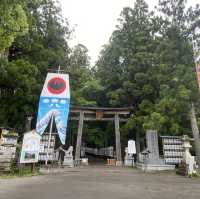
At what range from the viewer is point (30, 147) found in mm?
10297

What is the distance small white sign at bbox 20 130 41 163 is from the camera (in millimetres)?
10077

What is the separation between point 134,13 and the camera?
868 inches

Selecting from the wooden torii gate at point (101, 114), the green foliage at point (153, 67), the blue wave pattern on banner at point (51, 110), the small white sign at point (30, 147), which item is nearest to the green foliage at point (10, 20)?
the small white sign at point (30, 147)

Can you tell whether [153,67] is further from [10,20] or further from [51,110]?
[10,20]

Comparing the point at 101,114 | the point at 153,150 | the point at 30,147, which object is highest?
the point at 101,114

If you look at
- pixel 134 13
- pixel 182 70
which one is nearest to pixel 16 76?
pixel 182 70

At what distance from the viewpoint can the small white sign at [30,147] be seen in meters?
10.1

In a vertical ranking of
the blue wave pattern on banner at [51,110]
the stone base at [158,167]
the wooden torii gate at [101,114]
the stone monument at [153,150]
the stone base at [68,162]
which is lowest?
the stone base at [158,167]

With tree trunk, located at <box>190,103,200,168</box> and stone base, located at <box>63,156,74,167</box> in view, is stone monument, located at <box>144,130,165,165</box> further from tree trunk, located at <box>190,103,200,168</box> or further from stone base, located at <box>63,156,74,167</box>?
stone base, located at <box>63,156,74,167</box>

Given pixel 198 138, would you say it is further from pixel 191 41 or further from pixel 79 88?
pixel 79 88

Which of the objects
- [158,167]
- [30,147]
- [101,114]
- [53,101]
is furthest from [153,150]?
[30,147]

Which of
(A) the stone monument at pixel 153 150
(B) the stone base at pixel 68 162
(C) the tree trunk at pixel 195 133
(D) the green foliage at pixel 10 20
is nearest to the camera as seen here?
(D) the green foliage at pixel 10 20

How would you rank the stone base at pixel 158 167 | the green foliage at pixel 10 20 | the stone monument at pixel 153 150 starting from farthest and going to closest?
the stone monument at pixel 153 150, the stone base at pixel 158 167, the green foliage at pixel 10 20

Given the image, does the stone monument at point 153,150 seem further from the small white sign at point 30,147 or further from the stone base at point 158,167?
the small white sign at point 30,147
